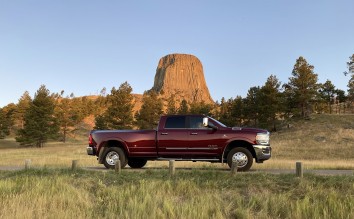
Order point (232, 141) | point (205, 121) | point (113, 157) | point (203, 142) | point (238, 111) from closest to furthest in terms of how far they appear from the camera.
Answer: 1. point (205, 121)
2. point (232, 141)
3. point (203, 142)
4. point (113, 157)
5. point (238, 111)

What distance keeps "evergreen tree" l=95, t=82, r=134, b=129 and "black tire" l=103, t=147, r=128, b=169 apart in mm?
43795

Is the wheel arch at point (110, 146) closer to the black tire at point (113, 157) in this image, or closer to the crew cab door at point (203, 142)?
the black tire at point (113, 157)

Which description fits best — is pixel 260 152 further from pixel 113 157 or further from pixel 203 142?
pixel 113 157

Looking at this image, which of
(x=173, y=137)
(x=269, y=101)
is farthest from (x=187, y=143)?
(x=269, y=101)

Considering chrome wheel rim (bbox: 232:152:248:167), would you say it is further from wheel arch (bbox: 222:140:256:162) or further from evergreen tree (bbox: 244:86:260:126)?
evergreen tree (bbox: 244:86:260:126)

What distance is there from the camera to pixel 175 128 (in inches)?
550

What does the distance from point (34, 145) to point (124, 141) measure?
178ft

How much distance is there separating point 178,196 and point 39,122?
2155 inches

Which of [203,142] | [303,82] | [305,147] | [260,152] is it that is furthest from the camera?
[303,82]

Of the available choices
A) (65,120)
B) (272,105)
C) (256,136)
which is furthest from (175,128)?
(65,120)

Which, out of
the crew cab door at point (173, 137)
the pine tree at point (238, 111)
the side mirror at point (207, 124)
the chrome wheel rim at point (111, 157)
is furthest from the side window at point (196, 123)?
the pine tree at point (238, 111)

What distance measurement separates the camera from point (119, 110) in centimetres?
5903

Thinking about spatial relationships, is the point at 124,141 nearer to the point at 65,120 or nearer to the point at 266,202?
the point at 266,202

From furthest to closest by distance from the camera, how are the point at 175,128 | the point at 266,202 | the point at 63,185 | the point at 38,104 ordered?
1. the point at 38,104
2. the point at 175,128
3. the point at 63,185
4. the point at 266,202
